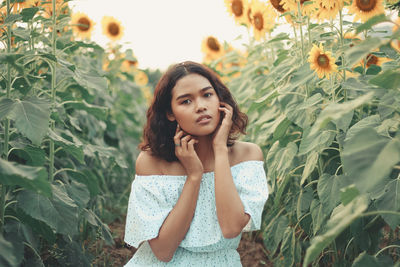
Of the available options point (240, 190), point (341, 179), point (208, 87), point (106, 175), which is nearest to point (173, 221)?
point (240, 190)

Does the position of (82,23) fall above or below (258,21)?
above

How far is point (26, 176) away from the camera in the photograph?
112cm

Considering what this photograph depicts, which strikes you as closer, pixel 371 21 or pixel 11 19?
pixel 371 21

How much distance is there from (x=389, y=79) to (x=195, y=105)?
2.66ft

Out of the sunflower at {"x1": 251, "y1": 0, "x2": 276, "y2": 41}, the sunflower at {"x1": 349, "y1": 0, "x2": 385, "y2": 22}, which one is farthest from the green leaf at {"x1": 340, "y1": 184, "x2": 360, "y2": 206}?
the sunflower at {"x1": 251, "y1": 0, "x2": 276, "y2": 41}

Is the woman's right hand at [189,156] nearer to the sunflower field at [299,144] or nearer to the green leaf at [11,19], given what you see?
the sunflower field at [299,144]

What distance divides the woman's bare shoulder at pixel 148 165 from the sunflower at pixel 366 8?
3.92 feet

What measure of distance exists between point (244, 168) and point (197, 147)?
24cm

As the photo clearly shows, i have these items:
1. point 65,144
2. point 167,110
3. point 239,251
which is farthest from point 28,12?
point 239,251

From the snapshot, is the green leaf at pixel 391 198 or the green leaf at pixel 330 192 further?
the green leaf at pixel 330 192

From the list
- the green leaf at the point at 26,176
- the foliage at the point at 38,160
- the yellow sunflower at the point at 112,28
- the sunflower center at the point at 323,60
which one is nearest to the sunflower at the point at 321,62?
the sunflower center at the point at 323,60

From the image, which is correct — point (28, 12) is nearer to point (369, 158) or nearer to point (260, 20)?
point (369, 158)

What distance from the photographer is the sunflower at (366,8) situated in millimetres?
2053

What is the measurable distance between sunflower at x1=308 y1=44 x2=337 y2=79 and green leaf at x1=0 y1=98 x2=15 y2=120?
1227 millimetres
